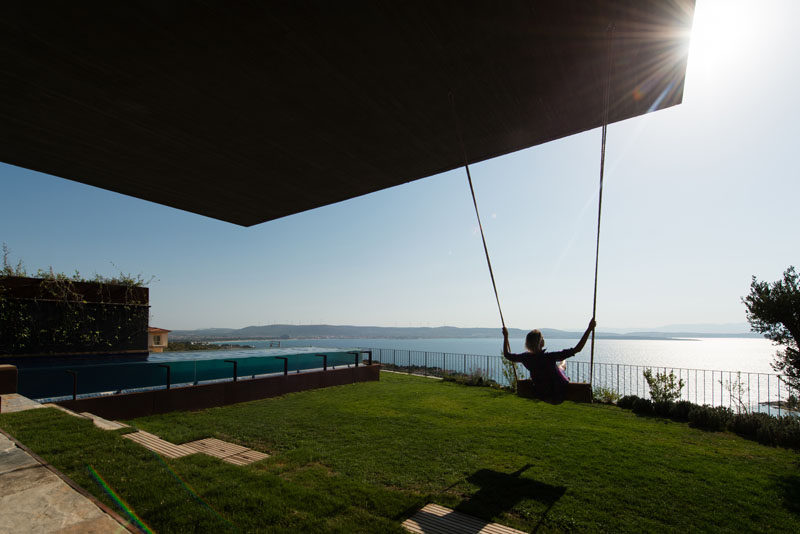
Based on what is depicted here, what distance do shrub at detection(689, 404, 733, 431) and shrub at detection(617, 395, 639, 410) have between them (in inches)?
47.3

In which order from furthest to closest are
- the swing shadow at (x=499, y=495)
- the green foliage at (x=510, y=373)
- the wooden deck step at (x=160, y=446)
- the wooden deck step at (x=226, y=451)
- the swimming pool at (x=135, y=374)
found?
the green foliage at (x=510, y=373) → the swimming pool at (x=135, y=374) → the wooden deck step at (x=226, y=451) → the wooden deck step at (x=160, y=446) → the swing shadow at (x=499, y=495)

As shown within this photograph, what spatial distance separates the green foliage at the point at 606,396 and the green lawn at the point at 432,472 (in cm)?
194

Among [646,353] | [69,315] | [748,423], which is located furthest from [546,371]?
[646,353]

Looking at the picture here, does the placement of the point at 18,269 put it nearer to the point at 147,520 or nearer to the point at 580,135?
the point at 147,520

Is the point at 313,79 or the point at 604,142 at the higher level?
the point at 313,79

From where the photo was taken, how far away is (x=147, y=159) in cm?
471

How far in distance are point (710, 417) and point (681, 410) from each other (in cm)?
65

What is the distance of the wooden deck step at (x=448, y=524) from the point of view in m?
2.77

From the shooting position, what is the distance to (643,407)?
24.5ft

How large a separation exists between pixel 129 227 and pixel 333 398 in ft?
37.3

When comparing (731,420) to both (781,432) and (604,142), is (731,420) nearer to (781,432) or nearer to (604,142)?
(781,432)

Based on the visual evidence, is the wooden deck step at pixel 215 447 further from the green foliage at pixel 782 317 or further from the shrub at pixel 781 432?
the green foliage at pixel 782 317

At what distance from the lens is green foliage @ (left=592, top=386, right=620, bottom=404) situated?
27.6 ft

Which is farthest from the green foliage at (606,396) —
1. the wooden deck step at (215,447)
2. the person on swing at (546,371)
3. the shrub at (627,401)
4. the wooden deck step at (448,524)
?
the wooden deck step at (215,447)
